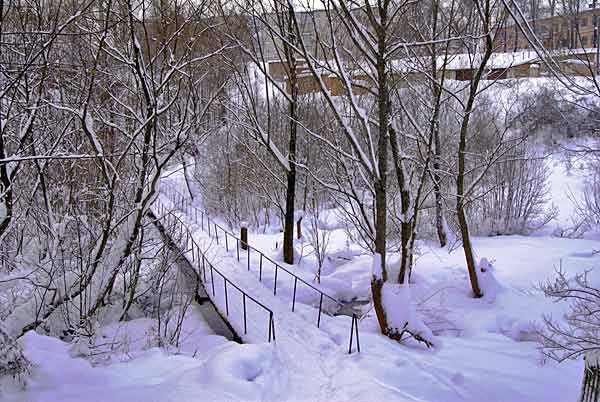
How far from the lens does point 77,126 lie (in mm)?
11219

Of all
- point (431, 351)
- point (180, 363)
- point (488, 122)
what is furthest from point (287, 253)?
point (488, 122)

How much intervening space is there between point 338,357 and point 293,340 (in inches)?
40.2

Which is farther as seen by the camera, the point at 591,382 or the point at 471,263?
the point at 471,263

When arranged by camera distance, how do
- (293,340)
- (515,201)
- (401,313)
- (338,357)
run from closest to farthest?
(338,357)
(293,340)
(401,313)
(515,201)

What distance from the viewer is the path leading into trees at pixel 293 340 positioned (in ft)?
21.4

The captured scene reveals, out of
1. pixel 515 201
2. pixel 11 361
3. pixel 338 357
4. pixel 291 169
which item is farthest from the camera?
pixel 515 201

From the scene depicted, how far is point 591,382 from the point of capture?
5.70 metres

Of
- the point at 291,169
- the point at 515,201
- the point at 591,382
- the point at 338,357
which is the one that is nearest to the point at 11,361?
the point at 338,357

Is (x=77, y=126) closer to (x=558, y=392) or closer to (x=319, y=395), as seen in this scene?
(x=319, y=395)

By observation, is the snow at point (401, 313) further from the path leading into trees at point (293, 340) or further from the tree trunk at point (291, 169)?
the tree trunk at point (291, 169)

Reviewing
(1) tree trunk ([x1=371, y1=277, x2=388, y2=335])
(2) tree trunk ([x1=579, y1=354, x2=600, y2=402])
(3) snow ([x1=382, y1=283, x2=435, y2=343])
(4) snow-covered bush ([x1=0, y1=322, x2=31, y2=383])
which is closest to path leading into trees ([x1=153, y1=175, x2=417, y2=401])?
(1) tree trunk ([x1=371, y1=277, x2=388, y2=335])

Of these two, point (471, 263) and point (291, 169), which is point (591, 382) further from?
point (291, 169)

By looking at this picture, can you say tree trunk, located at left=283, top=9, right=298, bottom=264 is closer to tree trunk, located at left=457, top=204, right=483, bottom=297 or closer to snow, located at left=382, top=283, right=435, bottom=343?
tree trunk, located at left=457, top=204, right=483, bottom=297

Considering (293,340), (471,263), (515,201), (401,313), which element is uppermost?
(515,201)
